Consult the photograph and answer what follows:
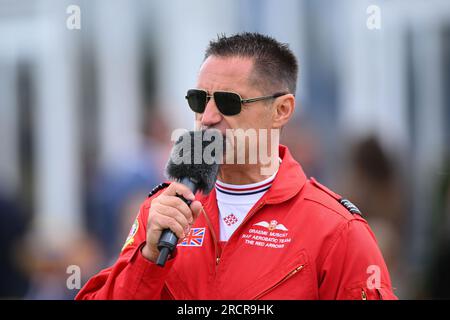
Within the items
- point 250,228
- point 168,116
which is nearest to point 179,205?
point 250,228

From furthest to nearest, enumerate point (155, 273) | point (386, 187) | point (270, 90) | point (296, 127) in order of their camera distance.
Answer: point (296, 127) < point (386, 187) < point (270, 90) < point (155, 273)

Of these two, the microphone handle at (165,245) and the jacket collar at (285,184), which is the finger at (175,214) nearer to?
the microphone handle at (165,245)

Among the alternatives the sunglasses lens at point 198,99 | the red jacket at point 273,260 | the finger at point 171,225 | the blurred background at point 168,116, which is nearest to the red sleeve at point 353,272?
the red jacket at point 273,260

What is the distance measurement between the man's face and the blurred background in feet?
8.23

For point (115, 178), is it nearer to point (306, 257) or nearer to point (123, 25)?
point (123, 25)

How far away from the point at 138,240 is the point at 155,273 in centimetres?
35

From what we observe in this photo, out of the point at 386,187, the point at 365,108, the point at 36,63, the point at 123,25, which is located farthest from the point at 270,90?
the point at 36,63

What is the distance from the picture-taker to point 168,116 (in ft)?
22.4

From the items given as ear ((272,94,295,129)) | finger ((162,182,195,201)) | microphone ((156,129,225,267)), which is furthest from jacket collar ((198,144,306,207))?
finger ((162,182,195,201))

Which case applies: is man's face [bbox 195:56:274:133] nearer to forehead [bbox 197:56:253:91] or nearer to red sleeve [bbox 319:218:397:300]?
forehead [bbox 197:56:253:91]

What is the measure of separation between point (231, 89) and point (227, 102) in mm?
76

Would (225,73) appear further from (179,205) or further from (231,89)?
(179,205)

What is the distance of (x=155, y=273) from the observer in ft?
9.50

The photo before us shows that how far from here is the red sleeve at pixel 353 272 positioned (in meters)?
2.89
